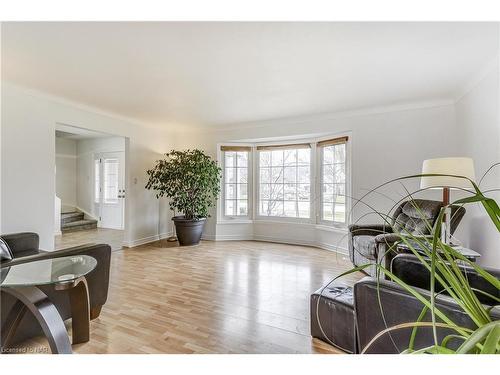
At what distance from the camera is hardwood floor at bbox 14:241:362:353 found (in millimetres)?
1785

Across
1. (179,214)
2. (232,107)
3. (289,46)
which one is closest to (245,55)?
(289,46)

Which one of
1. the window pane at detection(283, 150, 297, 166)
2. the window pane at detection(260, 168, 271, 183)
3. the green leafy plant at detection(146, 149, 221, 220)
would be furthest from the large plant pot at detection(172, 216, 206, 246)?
the window pane at detection(283, 150, 297, 166)

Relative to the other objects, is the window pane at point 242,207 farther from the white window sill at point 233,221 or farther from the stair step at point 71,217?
the stair step at point 71,217

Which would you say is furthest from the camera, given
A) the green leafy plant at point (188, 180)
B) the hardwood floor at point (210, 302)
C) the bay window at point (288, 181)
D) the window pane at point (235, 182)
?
the window pane at point (235, 182)

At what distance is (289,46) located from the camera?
→ 6.77ft

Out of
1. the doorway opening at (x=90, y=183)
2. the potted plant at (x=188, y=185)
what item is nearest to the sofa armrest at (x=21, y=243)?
the potted plant at (x=188, y=185)

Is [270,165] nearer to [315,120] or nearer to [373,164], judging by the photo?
[315,120]

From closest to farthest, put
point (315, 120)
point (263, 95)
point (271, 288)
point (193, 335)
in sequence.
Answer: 1. point (193, 335)
2. point (271, 288)
3. point (263, 95)
4. point (315, 120)

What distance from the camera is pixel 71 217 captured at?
643 cm

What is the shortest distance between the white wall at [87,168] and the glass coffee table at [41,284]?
5.40 metres

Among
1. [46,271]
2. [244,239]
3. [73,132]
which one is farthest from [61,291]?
[244,239]

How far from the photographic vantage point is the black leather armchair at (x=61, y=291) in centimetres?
161

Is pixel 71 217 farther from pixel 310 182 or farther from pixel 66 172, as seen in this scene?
pixel 310 182

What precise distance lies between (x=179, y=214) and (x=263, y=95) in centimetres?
310
